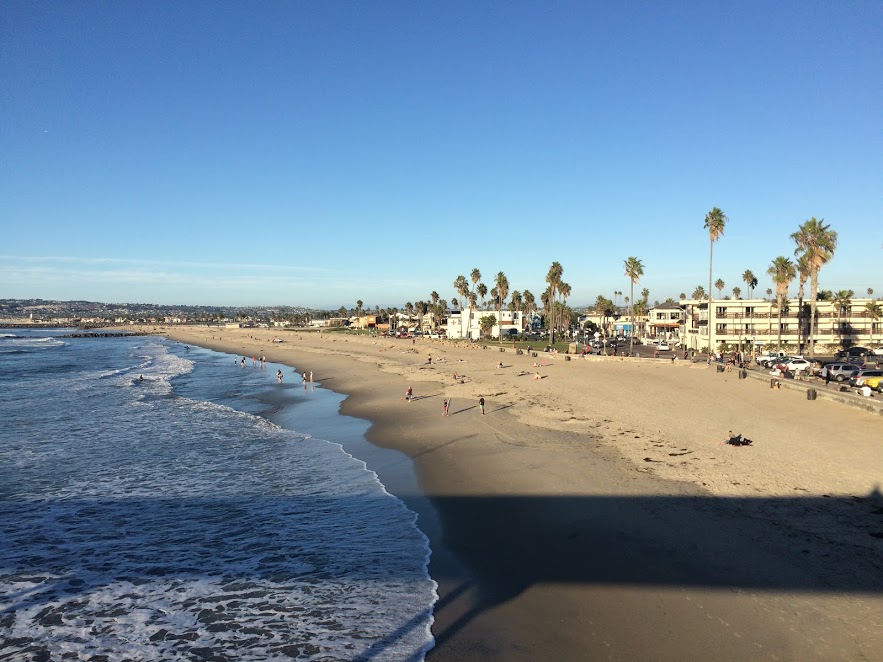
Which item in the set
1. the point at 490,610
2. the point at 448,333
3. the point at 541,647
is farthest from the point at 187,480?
the point at 448,333

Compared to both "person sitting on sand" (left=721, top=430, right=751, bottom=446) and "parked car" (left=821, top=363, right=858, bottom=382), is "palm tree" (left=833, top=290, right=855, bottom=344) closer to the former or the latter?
"parked car" (left=821, top=363, right=858, bottom=382)

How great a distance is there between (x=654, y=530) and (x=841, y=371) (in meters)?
33.3

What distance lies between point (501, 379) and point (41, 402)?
3323cm

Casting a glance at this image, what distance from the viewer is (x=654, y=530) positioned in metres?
12.9

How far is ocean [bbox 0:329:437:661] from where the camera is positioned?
9.56 metres

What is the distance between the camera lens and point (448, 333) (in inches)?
4476

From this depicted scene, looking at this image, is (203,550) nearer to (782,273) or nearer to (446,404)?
(446,404)

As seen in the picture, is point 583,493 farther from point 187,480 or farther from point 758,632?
point 187,480

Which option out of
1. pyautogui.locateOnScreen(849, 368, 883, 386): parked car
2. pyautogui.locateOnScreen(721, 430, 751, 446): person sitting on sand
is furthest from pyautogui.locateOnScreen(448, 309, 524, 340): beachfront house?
pyautogui.locateOnScreen(721, 430, 751, 446): person sitting on sand

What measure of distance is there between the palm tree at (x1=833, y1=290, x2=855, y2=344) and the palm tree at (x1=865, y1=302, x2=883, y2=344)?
6.50 ft

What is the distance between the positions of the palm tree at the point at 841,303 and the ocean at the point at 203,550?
6478cm

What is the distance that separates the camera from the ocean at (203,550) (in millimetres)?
9562

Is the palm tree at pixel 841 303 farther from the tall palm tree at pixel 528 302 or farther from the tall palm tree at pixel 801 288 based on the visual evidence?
the tall palm tree at pixel 528 302

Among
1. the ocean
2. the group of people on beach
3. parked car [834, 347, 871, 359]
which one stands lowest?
the ocean
